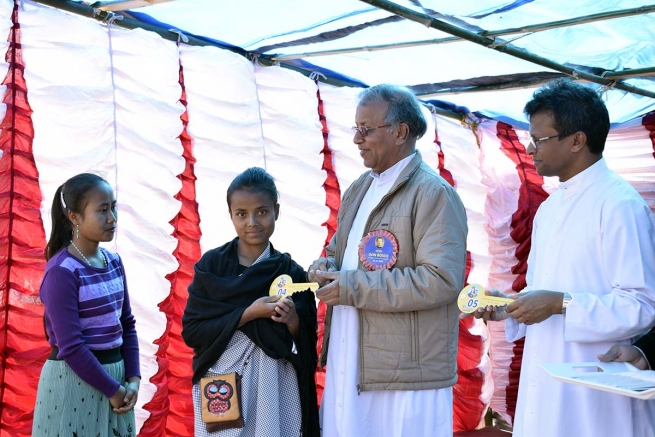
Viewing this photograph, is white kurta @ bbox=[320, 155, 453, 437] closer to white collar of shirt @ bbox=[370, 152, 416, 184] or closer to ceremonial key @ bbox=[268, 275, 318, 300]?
white collar of shirt @ bbox=[370, 152, 416, 184]

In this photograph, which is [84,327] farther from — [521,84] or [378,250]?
[521,84]

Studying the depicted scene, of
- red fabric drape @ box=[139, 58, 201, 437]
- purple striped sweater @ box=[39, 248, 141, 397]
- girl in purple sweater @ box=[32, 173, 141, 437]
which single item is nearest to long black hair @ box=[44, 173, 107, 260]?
girl in purple sweater @ box=[32, 173, 141, 437]

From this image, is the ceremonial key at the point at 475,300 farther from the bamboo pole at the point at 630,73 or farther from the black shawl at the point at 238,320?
Result: the bamboo pole at the point at 630,73

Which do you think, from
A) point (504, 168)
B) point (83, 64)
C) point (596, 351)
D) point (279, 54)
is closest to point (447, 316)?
point (596, 351)

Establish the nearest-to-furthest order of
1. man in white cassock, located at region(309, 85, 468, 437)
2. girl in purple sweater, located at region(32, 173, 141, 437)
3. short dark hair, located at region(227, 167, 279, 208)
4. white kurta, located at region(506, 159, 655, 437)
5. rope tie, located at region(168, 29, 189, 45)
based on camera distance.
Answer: white kurta, located at region(506, 159, 655, 437)
man in white cassock, located at region(309, 85, 468, 437)
girl in purple sweater, located at region(32, 173, 141, 437)
short dark hair, located at region(227, 167, 279, 208)
rope tie, located at region(168, 29, 189, 45)

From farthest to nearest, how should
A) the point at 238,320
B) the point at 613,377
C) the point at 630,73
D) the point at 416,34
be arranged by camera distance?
the point at 630,73
the point at 416,34
the point at 238,320
the point at 613,377

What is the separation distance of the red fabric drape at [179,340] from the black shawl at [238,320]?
4.20ft

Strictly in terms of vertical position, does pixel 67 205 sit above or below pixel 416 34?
below

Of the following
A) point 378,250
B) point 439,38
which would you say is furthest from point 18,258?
point 439,38

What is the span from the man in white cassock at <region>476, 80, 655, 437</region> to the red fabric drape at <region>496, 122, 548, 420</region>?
3.35 metres

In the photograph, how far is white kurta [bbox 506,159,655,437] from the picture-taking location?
2.26 m

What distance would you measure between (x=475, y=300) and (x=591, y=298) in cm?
34

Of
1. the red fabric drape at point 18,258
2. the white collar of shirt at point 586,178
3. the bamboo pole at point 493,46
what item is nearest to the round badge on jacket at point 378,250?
the white collar of shirt at point 586,178

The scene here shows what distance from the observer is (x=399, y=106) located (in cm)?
281
